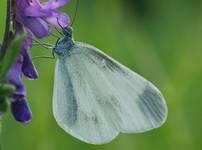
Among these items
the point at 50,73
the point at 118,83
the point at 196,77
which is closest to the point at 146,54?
the point at 196,77

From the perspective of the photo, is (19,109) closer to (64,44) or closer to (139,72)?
(64,44)

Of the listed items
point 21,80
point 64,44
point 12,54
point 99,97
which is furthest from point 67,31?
point 12,54

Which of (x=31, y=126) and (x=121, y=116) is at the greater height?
(x=121, y=116)

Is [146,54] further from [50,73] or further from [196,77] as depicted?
[50,73]

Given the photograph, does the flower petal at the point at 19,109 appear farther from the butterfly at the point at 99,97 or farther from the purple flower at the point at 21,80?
the butterfly at the point at 99,97

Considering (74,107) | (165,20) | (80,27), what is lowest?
(165,20)

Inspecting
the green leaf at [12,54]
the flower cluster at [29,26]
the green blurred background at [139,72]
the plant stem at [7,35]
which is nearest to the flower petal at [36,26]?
the flower cluster at [29,26]
